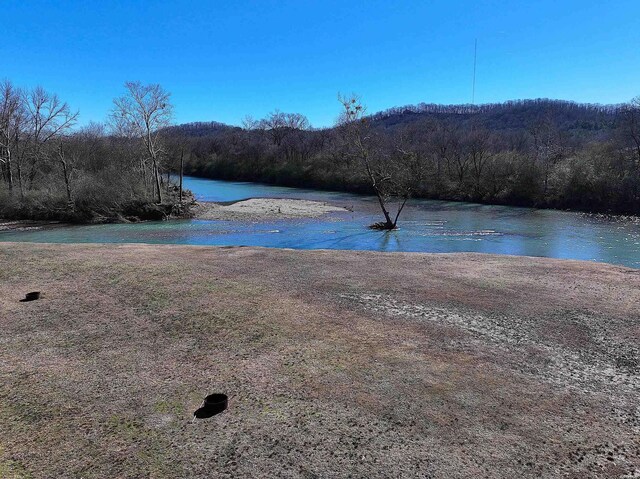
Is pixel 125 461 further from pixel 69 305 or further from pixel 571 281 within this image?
pixel 571 281

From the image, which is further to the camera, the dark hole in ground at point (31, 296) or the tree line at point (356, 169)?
the tree line at point (356, 169)

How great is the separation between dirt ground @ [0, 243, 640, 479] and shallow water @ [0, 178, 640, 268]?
11118 millimetres

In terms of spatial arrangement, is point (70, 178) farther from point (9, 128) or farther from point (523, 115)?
point (523, 115)

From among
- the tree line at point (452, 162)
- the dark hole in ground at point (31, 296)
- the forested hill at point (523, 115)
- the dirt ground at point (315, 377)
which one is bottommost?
the dirt ground at point (315, 377)

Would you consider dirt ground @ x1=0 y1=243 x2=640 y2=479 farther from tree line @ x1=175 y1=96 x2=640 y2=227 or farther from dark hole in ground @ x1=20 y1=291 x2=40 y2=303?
tree line @ x1=175 y1=96 x2=640 y2=227

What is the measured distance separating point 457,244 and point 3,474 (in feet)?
74.8

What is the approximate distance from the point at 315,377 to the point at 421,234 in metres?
23.0

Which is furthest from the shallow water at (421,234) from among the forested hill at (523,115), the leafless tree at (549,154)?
the forested hill at (523,115)

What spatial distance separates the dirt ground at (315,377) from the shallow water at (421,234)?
438 inches

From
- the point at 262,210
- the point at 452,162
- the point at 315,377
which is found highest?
the point at 452,162

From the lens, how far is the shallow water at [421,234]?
2338cm

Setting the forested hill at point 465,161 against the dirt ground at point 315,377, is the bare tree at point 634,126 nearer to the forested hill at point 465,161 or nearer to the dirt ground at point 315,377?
the forested hill at point 465,161

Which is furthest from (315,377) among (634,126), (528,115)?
(528,115)

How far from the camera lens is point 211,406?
18.6 feet
